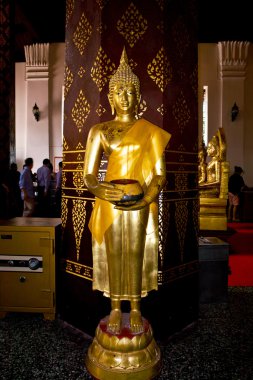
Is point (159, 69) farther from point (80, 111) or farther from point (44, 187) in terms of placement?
point (44, 187)

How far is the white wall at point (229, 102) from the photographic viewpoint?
1038 cm

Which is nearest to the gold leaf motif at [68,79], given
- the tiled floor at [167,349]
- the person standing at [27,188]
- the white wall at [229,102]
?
the tiled floor at [167,349]

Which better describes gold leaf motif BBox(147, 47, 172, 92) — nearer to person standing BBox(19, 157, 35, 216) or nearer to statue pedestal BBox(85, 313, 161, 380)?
statue pedestal BBox(85, 313, 161, 380)

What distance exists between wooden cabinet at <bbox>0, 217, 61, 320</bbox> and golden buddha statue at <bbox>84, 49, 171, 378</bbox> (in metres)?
1.06

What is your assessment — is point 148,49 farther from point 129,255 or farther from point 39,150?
point 39,150

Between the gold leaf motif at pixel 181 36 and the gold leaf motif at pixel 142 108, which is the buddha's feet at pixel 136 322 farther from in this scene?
the gold leaf motif at pixel 181 36

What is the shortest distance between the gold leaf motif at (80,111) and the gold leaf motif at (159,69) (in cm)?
58

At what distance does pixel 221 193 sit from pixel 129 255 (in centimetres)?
409

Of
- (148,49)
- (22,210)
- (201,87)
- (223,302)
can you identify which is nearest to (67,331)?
(223,302)

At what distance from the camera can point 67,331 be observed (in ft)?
9.28

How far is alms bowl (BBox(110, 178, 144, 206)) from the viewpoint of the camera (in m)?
1.74

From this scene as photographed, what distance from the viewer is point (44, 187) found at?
897 cm

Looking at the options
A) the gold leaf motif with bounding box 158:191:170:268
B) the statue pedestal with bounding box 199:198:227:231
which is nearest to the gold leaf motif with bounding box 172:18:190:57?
the gold leaf motif with bounding box 158:191:170:268

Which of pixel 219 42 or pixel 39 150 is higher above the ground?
pixel 219 42
